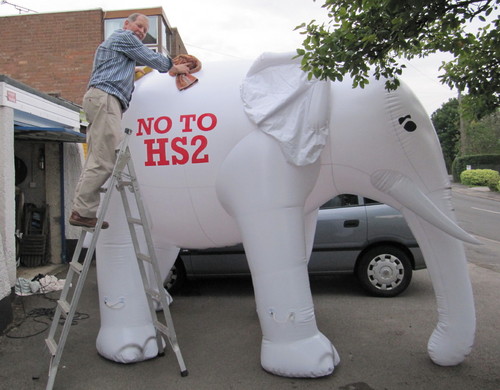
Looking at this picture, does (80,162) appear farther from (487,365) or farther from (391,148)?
(487,365)

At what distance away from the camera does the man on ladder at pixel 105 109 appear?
3.29m

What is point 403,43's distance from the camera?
2.46 meters

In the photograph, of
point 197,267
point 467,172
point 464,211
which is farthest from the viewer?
point 467,172

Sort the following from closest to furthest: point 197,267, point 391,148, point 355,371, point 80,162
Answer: point 391,148 → point 355,371 → point 197,267 → point 80,162

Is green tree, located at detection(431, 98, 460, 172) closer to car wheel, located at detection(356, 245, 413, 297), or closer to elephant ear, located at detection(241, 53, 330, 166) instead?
car wheel, located at detection(356, 245, 413, 297)

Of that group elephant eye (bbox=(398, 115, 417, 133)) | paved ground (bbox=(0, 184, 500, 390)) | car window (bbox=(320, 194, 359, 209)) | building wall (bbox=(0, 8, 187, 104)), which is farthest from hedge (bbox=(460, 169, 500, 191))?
elephant eye (bbox=(398, 115, 417, 133))

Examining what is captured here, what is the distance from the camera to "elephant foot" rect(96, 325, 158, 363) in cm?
359

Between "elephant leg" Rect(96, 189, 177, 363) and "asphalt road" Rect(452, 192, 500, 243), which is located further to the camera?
"asphalt road" Rect(452, 192, 500, 243)

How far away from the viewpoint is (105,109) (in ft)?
10.8

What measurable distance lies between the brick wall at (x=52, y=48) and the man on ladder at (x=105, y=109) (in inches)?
441

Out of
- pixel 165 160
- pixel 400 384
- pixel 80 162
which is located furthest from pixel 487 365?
pixel 80 162

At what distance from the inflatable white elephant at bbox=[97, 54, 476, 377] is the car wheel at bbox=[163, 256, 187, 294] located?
7.53ft

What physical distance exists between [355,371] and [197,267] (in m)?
2.82

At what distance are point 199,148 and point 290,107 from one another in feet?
2.43
